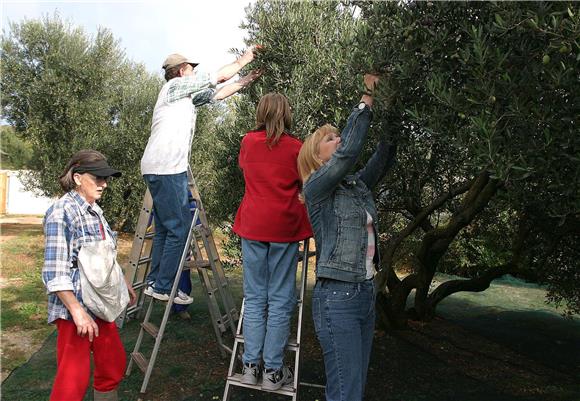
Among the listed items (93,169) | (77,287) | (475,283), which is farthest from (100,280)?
(475,283)

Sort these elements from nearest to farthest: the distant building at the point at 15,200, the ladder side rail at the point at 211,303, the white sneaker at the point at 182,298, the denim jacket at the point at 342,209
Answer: the denim jacket at the point at 342,209 < the ladder side rail at the point at 211,303 < the white sneaker at the point at 182,298 < the distant building at the point at 15,200

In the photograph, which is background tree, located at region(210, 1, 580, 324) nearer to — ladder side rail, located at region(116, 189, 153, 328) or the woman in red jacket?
the woman in red jacket

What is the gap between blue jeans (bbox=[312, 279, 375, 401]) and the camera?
330cm

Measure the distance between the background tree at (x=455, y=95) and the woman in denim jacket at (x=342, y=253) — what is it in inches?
26.0

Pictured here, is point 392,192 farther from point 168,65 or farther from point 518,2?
point 518,2

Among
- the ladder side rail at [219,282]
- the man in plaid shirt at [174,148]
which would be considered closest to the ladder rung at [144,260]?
the man in plaid shirt at [174,148]

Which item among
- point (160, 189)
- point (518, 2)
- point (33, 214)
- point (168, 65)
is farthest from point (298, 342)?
point (33, 214)

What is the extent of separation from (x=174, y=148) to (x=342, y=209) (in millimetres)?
Result: 2758

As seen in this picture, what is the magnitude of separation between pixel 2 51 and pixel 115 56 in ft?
12.2

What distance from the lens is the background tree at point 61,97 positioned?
54.9ft

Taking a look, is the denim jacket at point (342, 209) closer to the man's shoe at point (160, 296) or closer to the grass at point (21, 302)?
the man's shoe at point (160, 296)

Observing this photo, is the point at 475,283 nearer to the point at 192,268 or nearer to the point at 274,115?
the point at 192,268


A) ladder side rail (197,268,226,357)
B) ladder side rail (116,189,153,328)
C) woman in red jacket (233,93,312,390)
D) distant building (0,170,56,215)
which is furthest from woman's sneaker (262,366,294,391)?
distant building (0,170,56,215)

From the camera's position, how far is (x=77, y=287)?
366cm
